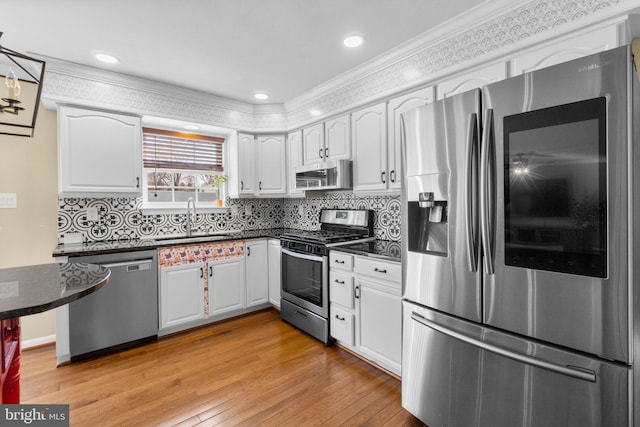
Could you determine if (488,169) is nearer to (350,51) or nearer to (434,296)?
(434,296)

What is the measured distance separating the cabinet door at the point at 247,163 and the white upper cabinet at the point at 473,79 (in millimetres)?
2402

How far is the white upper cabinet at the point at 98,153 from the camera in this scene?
268cm

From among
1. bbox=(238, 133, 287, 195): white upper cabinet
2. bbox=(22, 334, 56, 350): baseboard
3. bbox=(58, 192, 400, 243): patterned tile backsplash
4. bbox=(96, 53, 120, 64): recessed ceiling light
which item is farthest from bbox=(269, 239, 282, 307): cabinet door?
bbox=(96, 53, 120, 64): recessed ceiling light

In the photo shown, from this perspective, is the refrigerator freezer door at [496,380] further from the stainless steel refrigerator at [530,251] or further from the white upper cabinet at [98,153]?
the white upper cabinet at [98,153]

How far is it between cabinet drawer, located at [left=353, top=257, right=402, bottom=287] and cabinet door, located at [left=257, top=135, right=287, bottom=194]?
71.8 inches

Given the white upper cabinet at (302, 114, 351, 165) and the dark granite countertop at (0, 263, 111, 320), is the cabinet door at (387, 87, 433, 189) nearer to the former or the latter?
the white upper cabinet at (302, 114, 351, 165)

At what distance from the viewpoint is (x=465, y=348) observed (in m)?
1.48

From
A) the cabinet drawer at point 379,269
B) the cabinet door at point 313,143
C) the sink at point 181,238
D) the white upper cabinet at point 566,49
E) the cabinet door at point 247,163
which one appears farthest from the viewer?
the cabinet door at point 247,163

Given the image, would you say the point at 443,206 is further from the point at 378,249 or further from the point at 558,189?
the point at 378,249

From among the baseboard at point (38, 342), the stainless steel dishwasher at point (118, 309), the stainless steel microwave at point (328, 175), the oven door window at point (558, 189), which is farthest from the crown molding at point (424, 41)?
the baseboard at point (38, 342)

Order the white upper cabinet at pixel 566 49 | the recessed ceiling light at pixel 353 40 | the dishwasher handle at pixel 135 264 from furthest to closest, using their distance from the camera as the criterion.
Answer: the dishwasher handle at pixel 135 264, the recessed ceiling light at pixel 353 40, the white upper cabinet at pixel 566 49

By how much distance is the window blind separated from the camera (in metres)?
3.54

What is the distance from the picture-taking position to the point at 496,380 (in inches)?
53.7

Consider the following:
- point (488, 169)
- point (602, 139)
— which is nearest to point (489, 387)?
point (488, 169)
